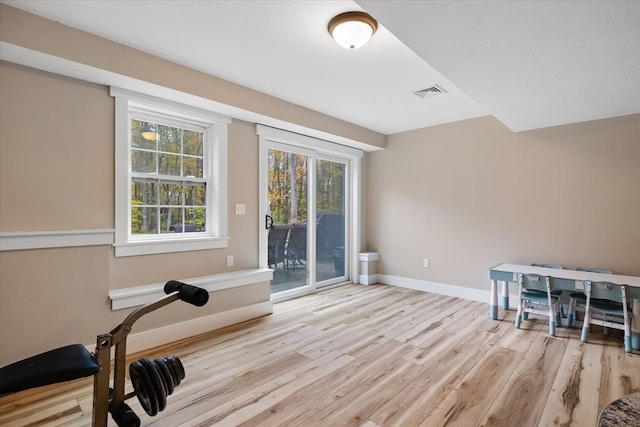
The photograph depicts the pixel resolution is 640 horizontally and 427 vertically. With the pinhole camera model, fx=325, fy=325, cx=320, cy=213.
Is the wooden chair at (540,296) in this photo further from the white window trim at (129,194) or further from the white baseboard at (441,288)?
the white window trim at (129,194)

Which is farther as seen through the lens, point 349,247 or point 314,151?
point 349,247

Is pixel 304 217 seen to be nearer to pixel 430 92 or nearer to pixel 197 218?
pixel 197 218

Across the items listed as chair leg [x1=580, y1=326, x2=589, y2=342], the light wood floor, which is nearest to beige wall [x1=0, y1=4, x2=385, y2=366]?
the light wood floor

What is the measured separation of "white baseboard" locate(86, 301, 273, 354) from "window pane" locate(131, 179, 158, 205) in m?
1.16

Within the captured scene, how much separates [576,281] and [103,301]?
4.13m

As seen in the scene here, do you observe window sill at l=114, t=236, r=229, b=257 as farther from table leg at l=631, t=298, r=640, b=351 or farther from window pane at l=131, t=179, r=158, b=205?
table leg at l=631, t=298, r=640, b=351

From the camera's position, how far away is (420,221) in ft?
16.0

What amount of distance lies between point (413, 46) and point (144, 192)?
102 inches

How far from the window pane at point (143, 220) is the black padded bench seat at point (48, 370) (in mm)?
1528

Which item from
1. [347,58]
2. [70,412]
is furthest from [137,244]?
[347,58]

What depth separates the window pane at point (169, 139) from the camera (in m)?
3.17

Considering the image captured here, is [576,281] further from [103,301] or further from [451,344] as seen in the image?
[103,301]

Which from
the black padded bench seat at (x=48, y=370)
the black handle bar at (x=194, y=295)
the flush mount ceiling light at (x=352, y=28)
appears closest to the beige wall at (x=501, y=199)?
the flush mount ceiling light at (x=352, y=28)

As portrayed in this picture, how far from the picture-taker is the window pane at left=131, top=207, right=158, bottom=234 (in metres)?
2.97
